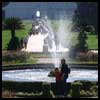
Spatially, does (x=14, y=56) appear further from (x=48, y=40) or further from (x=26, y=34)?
(x=26, y=34)

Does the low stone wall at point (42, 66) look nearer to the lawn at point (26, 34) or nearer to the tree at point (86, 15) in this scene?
the lawn at point (26, 34)

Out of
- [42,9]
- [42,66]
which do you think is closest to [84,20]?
[42,9]

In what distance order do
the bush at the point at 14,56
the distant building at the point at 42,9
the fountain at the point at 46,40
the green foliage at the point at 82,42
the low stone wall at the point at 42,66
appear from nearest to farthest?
the low stone wall at the point at 42,66
the bush at the point at 14,56
the green foliage at the point at 82,42
the fountain at the point at 46,40
the distant building at the point at 42,9

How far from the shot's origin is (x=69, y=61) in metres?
25.3

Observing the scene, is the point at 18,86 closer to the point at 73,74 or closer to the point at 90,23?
the point at 73,74

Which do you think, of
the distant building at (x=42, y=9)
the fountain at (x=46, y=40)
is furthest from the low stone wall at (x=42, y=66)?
the distant building at (x=42, y=9)

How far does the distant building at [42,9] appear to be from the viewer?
33.0m

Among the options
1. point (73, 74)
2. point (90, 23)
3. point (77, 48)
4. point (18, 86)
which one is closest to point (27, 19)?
point (90, 23)

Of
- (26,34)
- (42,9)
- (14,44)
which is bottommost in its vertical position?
(14,44)

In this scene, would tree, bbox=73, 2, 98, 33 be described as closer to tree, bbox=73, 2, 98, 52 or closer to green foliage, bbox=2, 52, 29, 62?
tree, bbox=73, 2, 98, 52

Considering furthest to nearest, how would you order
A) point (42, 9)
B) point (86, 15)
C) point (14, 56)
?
point (42, 9) → point (86, 15) → point (14, 56)

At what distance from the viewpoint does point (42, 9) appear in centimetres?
3703

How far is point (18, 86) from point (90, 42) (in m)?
17.6

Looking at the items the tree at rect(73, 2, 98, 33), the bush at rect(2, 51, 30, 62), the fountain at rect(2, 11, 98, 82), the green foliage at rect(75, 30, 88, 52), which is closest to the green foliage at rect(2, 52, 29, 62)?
the bush at rect(2, 51, 30, 62)
